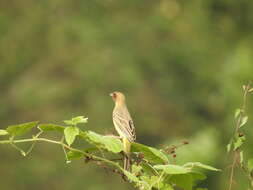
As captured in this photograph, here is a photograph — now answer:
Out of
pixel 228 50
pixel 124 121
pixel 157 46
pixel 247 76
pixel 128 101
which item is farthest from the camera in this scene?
pixel 157 46

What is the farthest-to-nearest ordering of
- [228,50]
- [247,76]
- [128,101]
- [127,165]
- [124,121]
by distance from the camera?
[228,50]
[128,101]
[247,76]
[124,121]
[127,165]

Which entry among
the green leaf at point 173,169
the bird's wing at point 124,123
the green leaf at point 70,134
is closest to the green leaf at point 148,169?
the green leaf at point 173,169

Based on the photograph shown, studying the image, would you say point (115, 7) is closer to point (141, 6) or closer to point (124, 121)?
point (141, 6)

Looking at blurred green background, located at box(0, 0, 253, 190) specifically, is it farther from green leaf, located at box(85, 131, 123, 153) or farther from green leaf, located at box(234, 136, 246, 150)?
green leaf, located at box(85, 131, 123, 153)

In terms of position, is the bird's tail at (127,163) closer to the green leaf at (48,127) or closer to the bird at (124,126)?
the bird at (124,126)

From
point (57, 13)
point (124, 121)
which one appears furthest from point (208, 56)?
point (124, 121)

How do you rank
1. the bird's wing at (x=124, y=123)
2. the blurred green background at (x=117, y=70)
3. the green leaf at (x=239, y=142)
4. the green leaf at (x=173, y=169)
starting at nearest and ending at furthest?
the green leaf at (x=173, y=169)
the green leaf at (x=239, y=142)
the bird's wing at (x=124, y=123)
the blurred green background at (x=117, y=70)

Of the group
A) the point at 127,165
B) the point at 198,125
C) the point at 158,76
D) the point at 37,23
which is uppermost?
the point at 37,23

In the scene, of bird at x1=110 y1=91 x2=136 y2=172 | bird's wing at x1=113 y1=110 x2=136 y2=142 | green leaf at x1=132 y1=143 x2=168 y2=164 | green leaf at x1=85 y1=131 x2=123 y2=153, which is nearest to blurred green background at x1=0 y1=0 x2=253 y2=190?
bird at x1=110 y1=91 x2=136 y2=172

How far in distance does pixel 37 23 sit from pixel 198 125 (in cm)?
584

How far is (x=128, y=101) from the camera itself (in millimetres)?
19234

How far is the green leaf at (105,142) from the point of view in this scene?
89.0 inches

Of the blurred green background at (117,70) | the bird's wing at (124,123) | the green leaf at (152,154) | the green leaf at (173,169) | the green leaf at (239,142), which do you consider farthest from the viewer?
the blurred green background at (117,70)

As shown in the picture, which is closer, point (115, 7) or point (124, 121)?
point (124, 121)
